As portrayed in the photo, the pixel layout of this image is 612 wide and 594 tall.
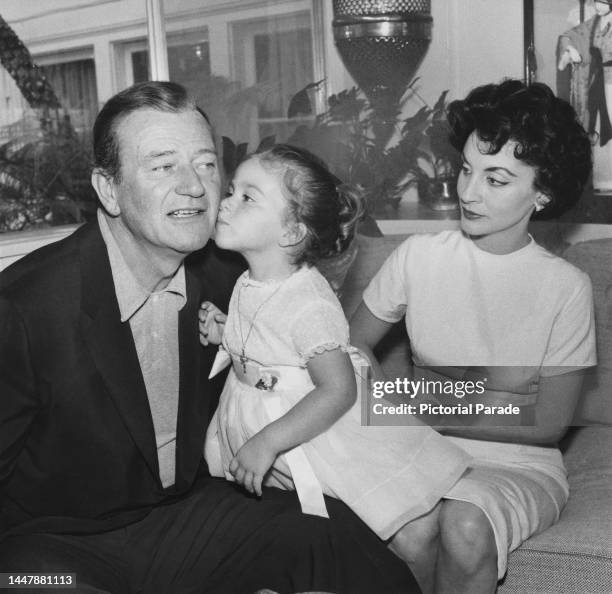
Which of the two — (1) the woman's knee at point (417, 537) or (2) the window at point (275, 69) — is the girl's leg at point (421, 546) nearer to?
(1) the woman's knee at point (417, 537)

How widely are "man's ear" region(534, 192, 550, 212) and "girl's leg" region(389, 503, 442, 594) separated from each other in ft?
1.79

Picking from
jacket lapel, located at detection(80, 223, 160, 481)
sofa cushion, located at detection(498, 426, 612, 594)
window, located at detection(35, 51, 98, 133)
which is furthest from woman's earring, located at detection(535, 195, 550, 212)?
window, located at detection(35, 51, 98, 133)

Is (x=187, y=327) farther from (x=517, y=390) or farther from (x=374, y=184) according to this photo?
(x=374, y=184)

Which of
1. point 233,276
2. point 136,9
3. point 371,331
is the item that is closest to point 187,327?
point 233,276

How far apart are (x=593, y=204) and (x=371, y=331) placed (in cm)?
72

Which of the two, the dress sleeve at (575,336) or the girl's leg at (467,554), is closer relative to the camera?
the girl's leg at (467,554)

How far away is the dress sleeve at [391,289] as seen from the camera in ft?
4.99

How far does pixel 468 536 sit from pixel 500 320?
41 cm

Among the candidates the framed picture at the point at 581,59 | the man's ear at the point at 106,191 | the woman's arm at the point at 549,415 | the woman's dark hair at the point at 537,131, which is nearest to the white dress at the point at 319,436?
the woman's arm at the point at 549,415

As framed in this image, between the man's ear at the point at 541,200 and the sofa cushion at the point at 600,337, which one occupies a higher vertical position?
the man's ear at the point at 541,200

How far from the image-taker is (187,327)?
4.45 feet

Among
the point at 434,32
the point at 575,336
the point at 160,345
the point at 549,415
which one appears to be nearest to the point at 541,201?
the point at 575,336

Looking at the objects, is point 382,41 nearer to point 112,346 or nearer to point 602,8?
point 602,8

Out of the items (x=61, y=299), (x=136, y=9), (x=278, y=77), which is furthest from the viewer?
(x=278, y=77)
